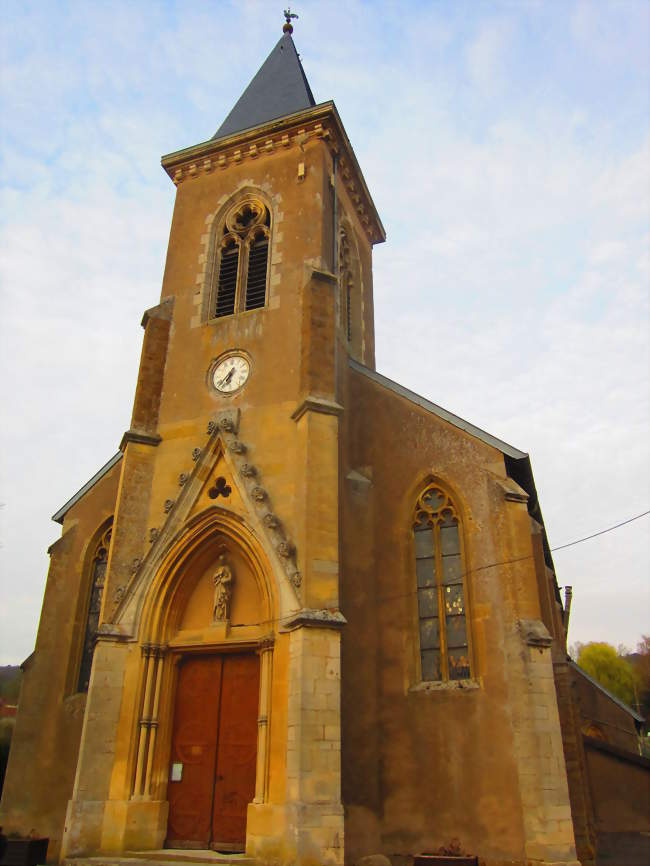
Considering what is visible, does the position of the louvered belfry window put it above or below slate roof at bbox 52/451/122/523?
above

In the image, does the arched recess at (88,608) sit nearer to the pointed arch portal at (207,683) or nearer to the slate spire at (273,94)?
the pointed arch portal at (207,683)

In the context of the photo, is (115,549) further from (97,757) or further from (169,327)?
(169,327)

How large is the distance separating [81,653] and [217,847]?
18.9ft

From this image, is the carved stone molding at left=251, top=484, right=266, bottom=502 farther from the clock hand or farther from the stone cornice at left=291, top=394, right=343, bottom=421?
the clock hand

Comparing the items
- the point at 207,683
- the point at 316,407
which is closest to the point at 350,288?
the point at 316,407

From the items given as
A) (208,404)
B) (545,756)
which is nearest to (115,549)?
(208,404)

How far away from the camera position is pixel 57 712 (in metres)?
14.9

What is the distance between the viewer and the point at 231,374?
1494 cm

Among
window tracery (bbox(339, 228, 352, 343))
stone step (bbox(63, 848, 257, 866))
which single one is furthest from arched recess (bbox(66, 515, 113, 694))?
window tracery (bbox(339, 228, 352, 343))

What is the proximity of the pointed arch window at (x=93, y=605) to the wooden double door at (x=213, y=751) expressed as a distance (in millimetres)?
3356

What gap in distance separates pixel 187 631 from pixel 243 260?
8.46 metres

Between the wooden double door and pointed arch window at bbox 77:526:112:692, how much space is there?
11.0 ft

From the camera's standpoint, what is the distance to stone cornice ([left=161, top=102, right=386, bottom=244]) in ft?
56.4

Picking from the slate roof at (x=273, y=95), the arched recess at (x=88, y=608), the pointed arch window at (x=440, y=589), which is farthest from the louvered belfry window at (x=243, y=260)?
the pointed arch window at (x=440, y=589)
